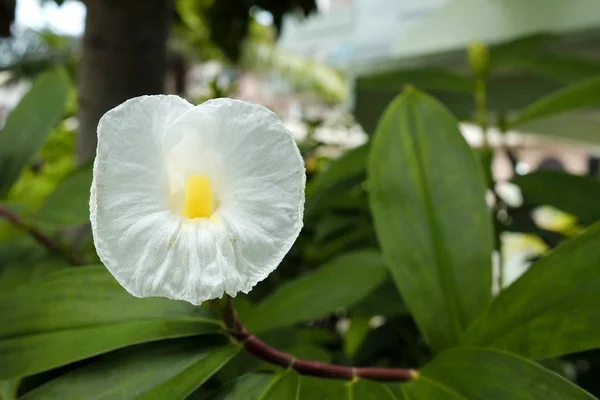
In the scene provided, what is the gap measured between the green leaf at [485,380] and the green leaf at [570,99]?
0.87ft

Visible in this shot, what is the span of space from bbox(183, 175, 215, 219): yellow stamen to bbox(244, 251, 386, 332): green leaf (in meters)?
0.15

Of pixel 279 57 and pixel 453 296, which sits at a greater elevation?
pixel 453 296

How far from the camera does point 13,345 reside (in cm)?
28

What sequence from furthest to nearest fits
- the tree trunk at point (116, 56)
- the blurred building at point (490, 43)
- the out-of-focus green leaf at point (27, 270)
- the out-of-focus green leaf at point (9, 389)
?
the blurred building at point (490, 43), the tree trunk at point (116, 56), the out-of-focus green leaf at point (27, 270), the out-of-focus green leaf at point (9, 389)

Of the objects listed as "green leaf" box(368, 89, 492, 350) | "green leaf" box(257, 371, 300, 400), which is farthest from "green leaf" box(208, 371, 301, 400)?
"green leaf" box(368, 89, 492, 350)

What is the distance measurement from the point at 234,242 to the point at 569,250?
0.62 feet

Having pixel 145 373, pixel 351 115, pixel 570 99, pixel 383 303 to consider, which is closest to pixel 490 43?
pixel 351 115

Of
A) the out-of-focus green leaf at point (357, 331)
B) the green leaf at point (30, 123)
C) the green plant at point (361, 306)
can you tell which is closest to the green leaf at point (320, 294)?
the green plant at point (361, 306)

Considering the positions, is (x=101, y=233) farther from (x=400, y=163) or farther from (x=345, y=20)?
(x=345, y=20)

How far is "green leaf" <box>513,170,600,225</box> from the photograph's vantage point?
468 mm

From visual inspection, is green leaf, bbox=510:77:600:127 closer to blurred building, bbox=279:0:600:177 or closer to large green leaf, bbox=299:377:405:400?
blurred building, bbox=279:0:600:177

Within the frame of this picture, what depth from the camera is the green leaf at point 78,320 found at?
10.7 inches

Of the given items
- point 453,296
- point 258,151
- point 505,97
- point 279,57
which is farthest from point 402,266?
point 279,57

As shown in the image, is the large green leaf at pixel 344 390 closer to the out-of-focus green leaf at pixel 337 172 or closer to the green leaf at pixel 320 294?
the green leaf at pixel 320 294
